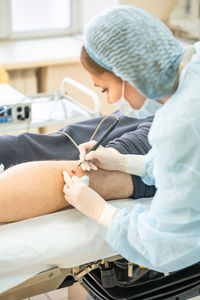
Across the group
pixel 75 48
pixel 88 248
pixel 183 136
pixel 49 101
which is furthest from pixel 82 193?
pixel 75 48

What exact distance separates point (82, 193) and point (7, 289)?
0.35 metres

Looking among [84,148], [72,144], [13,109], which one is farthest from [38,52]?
[84,148]

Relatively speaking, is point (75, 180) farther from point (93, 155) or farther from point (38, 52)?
point (38, 52)

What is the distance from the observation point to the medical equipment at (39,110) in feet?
7.34

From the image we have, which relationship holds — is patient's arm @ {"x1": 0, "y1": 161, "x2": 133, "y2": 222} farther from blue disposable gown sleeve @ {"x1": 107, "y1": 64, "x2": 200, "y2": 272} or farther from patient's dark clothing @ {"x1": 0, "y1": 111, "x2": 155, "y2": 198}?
blue disposable gown sleeve @ {"x1": 107, "y1": 64, "x2": 200, "y2": 272}

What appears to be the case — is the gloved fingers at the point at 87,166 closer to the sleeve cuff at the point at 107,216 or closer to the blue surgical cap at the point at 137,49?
the sleeve cuff at the point at 107,216

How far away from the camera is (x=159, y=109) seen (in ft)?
4.07

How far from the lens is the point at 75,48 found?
11.5 ft

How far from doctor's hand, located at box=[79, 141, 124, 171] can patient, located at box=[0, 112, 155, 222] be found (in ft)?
0.09

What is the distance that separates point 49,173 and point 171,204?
49 centimetres

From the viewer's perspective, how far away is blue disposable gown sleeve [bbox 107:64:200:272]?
118cm

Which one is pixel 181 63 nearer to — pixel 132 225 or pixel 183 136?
pixel 183 136

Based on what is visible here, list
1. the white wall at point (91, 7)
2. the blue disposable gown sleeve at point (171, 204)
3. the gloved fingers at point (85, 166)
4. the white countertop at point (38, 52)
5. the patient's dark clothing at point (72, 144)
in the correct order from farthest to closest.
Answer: the white wall at point (91, 7) → the white countertop at point (38, 52) → the patient's dark clothing at point (72, 144) → the gloved fingers at point (85, 166) → the blue disposable gown sleeve at point (171, 204)

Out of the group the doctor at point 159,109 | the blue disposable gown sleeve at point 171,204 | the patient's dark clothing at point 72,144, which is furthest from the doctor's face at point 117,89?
the patient's dark clothing at point 72,144
